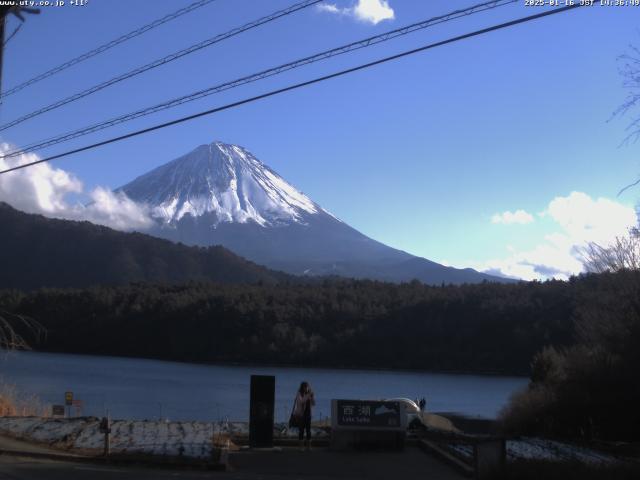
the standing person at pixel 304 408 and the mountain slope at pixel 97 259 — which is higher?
the mountain slope at pixel 97 259

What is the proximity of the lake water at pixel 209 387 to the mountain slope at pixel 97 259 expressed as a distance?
233 feet

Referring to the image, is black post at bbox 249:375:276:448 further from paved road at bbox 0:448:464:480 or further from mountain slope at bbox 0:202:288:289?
mountain slope at bbox 0:202:288:289

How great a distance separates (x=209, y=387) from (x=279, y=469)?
169 feet

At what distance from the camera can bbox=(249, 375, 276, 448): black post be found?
16250mm

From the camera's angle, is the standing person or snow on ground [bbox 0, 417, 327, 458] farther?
the standing person

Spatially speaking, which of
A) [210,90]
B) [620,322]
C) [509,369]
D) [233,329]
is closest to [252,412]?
[210,90]

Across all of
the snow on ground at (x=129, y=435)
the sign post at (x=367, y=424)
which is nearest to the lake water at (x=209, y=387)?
the snow on ground at (x=129, y=435)

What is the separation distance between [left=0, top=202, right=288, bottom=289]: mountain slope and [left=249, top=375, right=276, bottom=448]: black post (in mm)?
145487

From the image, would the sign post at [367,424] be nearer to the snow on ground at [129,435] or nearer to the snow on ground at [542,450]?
the snow on ground at [542,450]

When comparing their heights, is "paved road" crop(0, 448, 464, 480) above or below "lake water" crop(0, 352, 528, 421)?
below

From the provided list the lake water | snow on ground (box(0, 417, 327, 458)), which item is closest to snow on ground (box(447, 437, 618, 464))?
snow on ground (box(0, 417, 327, 458))

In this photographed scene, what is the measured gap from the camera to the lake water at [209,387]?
46.4 metres

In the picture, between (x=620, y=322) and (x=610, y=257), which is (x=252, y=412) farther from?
(x=610, y=257)

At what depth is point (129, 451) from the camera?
50.3ft
